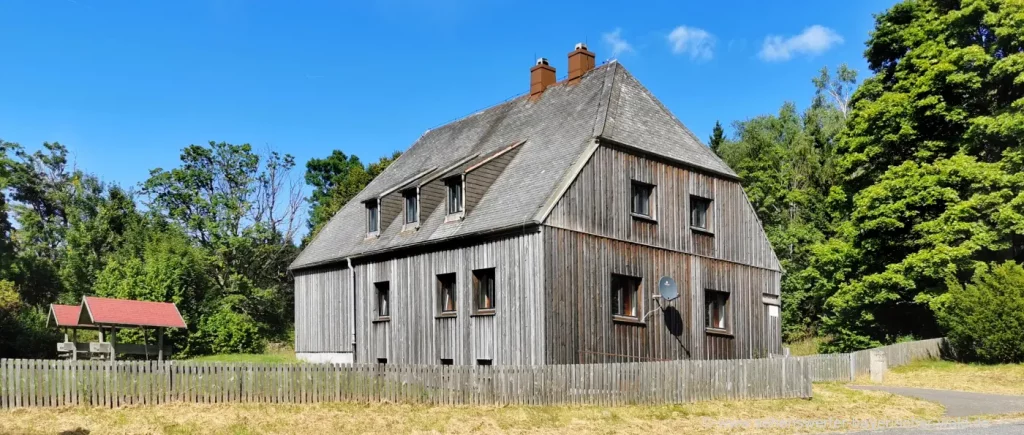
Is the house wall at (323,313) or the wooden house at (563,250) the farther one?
the house wall at (323,313)

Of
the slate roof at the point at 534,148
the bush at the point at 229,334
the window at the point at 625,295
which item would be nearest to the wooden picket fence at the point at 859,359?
the window at the point at 625,295

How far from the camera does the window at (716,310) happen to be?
26.0m

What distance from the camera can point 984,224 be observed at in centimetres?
3177

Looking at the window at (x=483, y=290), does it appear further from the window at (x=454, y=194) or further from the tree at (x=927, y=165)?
the tree at (x=927, y=165)

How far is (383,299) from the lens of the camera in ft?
90.2

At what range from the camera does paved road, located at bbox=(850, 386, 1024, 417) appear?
771 inches

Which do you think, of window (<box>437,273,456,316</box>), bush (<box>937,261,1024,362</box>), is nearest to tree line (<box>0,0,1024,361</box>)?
bush (<box>937,261,1024,362</box>)

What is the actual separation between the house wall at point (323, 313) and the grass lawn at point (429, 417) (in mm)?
12021

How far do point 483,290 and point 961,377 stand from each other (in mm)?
15091

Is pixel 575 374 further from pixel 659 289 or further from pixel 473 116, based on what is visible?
pixel 473 116

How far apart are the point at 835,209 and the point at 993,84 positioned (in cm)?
844

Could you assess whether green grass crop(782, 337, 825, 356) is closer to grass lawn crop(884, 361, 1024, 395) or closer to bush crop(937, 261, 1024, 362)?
grass lawn crop(884, 361, 1024, 395)

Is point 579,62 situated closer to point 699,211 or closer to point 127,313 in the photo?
point 699,211

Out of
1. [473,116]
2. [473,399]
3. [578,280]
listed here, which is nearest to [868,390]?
[578,280]
